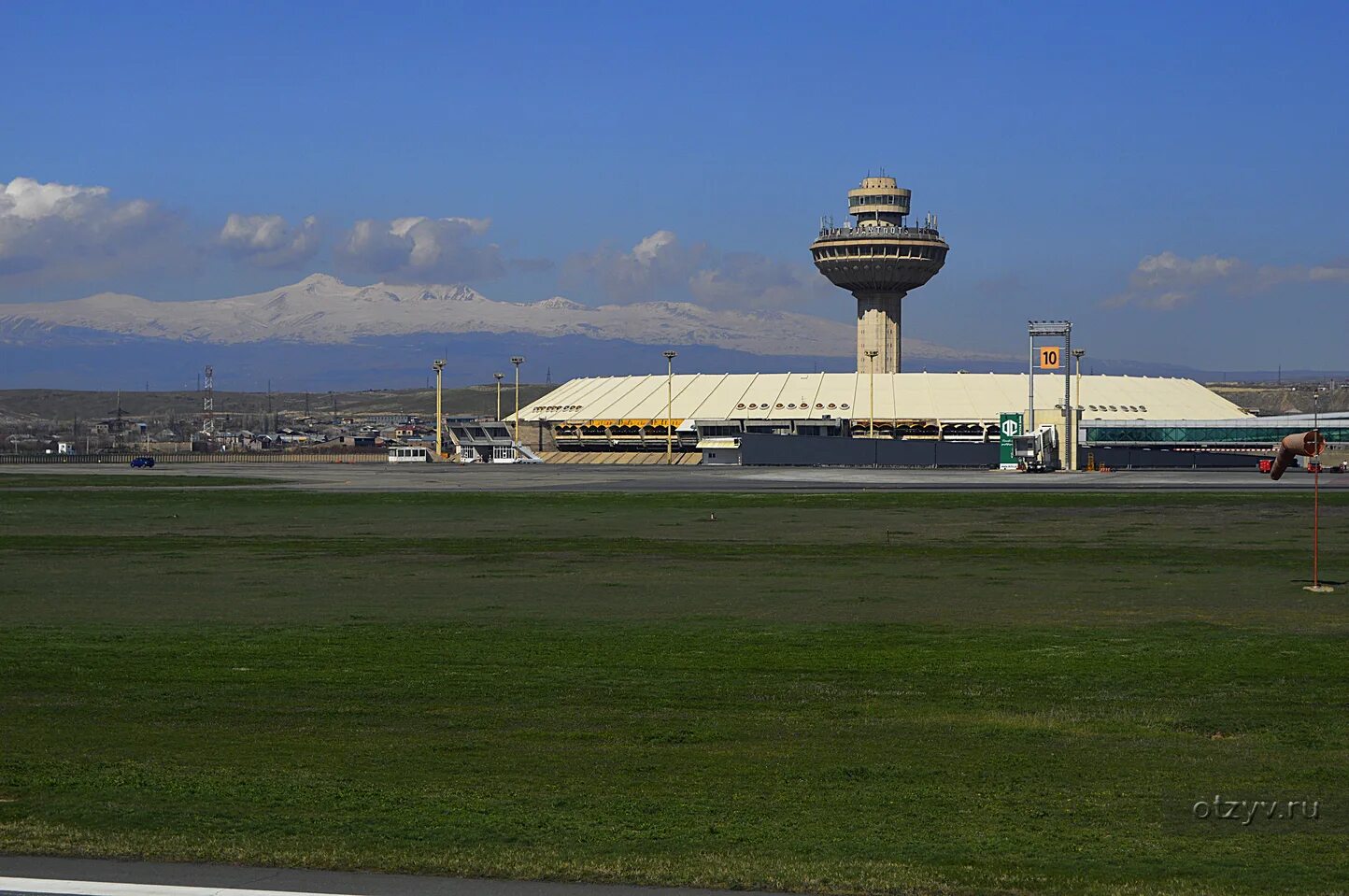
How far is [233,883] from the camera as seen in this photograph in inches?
427

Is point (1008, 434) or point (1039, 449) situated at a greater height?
point (1008, 434)

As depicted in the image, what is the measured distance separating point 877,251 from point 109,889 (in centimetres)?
18912

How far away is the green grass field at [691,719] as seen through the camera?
38.3 ft

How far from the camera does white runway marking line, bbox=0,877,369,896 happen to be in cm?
1048

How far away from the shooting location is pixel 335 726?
1620 centimetres

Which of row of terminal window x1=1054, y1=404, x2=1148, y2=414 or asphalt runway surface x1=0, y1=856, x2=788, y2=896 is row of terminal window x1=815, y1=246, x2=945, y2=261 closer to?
row of terminal window x1=1054, y1=404, x2=1148, y2=414

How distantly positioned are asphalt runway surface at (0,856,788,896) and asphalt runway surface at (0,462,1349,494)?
68.0 meters

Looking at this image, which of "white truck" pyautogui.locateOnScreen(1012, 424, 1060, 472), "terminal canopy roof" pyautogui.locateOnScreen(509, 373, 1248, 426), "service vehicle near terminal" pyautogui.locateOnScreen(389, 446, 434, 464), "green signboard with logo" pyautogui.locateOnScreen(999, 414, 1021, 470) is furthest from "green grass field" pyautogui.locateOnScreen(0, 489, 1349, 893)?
"terminal canopy roof" pyautogui.locateOnScreen(509, 373, 1248, 426)

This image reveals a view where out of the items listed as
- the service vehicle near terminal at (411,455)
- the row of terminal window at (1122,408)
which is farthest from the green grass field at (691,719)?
the row of terminal window at (1122,408)

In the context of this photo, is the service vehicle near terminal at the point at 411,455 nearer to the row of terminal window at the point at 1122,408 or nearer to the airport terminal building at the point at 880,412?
the airport terminal building at the point at 880,412

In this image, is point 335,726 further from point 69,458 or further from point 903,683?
point 69,458

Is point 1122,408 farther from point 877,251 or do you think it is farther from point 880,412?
point 877,251

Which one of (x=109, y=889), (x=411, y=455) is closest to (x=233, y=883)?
(x=109, y=889)

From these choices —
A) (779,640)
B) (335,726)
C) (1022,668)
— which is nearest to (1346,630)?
(1022,668)
